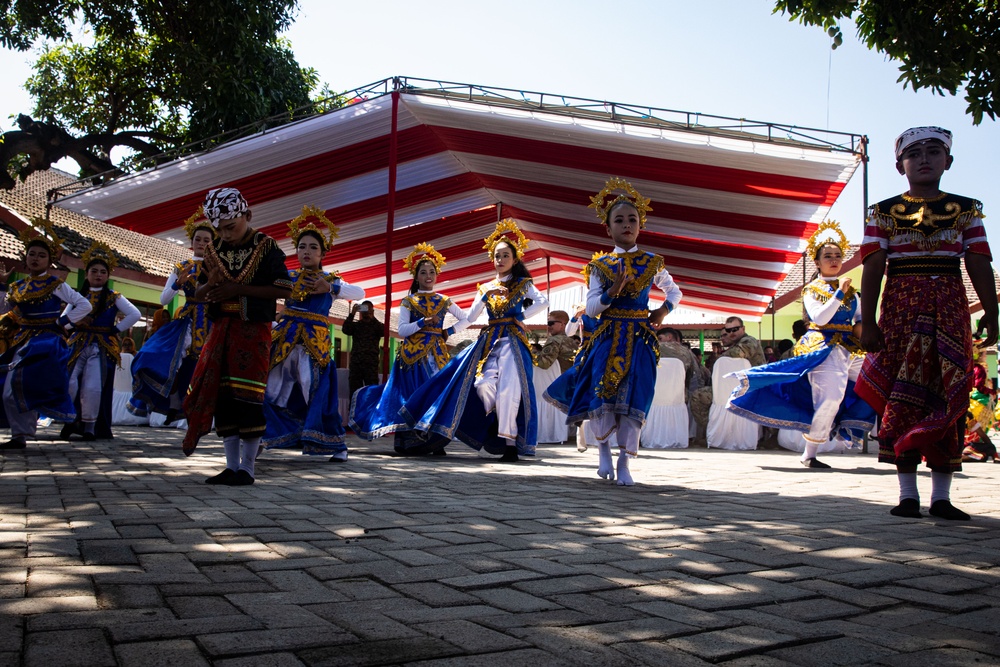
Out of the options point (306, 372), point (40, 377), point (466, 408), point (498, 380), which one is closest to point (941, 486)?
point (498, 380)

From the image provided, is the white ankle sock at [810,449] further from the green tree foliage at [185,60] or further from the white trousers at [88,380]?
the green tree foliage at [185,60]

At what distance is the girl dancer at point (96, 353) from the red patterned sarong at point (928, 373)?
704 cm

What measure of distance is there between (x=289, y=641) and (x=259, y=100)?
16.7 m

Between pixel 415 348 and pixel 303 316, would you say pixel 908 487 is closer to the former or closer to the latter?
pixel 303 316

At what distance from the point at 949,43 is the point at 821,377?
10.3 feet

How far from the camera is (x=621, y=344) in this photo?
5.65 m

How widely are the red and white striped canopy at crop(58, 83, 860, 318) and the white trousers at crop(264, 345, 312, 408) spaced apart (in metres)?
4.04

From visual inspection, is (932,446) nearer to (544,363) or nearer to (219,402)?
(219,402)

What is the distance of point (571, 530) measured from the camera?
11.5 feet

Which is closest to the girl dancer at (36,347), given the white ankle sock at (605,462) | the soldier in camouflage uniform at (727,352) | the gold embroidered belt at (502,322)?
the gold embroidered belt at (502,322)

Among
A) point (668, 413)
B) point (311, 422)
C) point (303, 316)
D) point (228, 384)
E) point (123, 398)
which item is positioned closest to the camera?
point (228, 384)

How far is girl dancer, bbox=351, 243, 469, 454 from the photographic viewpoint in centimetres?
836

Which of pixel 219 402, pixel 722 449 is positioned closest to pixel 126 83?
pixel 722 449

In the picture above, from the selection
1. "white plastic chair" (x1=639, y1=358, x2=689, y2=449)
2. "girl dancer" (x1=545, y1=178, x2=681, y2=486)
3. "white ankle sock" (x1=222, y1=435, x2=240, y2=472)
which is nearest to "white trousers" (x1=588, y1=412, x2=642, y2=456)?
"girl dancer" (x1=545, y1=178, x2=681, y2=486)
